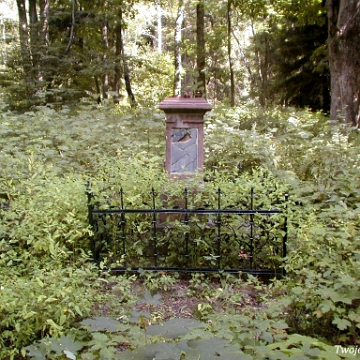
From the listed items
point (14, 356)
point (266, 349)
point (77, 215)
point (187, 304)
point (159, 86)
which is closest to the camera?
point (266, 349)

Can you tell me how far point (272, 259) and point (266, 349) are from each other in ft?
6.66

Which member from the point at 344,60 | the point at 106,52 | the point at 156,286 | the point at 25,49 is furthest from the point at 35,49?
the point at 156,286

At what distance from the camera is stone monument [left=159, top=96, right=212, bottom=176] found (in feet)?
15.3

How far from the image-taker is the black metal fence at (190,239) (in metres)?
3.82

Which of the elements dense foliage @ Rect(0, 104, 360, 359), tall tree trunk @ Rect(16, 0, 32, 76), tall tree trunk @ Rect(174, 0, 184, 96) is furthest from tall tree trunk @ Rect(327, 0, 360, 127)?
tall tree trunk @ Rect(16, 0, 32, 76)

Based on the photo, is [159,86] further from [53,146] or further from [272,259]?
[272,259]

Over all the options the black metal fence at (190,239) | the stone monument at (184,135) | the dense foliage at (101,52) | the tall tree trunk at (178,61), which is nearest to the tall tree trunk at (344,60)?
the dense foliage at (101,52)

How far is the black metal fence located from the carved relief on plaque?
780 millimetres

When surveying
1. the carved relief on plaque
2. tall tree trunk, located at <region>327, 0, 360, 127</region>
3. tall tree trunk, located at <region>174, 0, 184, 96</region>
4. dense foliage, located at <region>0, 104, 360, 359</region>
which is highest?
tall tree trunk, located at <region>174, 0, 184, 96</region>

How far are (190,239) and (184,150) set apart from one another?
1.35 metres

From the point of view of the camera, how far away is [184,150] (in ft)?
15.7

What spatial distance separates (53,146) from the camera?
283 inches

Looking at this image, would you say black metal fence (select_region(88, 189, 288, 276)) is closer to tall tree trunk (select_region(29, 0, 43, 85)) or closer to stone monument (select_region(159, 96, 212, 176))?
stone monument (select_region(159, 96, 212, 176))

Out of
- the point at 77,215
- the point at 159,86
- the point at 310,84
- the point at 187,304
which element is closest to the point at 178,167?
the point at 77,215
